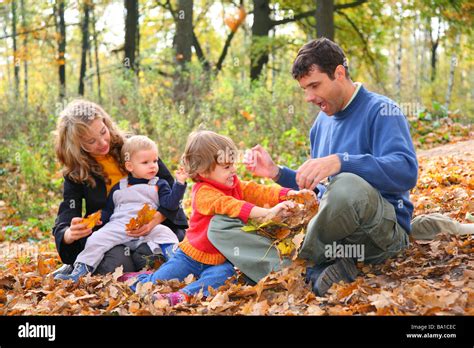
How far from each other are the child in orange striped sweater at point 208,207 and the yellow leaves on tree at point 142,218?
0.47 metres

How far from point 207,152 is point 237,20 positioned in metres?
14.9

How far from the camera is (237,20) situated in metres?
17.9

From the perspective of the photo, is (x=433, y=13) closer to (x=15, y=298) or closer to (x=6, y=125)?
(x=6, y=125)

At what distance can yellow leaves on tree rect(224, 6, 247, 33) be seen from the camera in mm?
17562

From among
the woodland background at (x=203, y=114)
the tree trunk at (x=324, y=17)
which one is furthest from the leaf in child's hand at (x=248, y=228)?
the tree trunk at (x=324, y=17)

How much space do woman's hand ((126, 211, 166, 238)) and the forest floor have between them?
32 cm

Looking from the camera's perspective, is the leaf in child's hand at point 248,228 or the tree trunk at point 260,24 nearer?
the leaf in child's hand at point 248,228

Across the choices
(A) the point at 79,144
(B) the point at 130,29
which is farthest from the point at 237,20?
(A) the point at 79,144

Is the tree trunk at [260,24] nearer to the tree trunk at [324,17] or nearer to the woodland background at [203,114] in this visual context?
the woodland background at [203,114]

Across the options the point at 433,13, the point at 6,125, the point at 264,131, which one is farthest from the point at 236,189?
the point at 433,13

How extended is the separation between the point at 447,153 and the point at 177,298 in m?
6.06

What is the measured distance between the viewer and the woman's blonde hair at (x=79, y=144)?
14.6 feet

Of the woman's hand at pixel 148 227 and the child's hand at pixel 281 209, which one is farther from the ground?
the child's hand at pixel 281 209
